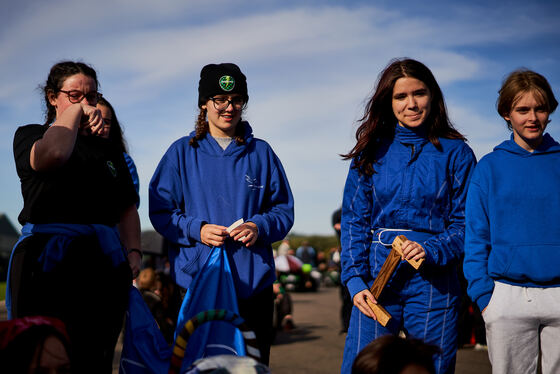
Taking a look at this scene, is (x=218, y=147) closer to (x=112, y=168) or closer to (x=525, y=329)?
(x=112, y=168)

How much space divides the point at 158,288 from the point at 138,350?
523 cm

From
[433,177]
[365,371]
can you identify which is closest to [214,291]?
[365,371]

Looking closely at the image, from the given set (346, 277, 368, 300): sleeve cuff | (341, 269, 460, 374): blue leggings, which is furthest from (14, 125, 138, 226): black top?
(341, 269, 460, 374): blue leggings

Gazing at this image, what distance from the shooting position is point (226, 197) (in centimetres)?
344

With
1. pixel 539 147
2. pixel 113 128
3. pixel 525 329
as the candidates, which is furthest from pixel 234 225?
pixel 113 128

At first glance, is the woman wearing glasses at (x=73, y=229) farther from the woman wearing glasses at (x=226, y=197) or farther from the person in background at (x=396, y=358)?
the person in background at (x=396, y=358)

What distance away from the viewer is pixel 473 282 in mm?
3047

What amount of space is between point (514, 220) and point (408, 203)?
53 centimetres

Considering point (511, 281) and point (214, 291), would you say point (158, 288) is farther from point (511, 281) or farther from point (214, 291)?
point (511, 281)

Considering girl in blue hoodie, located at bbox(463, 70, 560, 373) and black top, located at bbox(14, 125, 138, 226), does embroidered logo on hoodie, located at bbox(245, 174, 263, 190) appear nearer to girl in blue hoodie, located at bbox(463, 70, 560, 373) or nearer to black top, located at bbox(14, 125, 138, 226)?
black top, located at bbox(14, 125, 138, 226)

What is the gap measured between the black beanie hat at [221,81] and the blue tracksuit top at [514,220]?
1.44 m

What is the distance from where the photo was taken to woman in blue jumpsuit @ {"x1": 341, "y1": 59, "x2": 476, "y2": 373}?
303cm

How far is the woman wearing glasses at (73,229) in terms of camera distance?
8.56 feet

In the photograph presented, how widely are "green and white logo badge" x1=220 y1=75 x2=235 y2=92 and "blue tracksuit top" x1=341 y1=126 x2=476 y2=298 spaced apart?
0.88m
